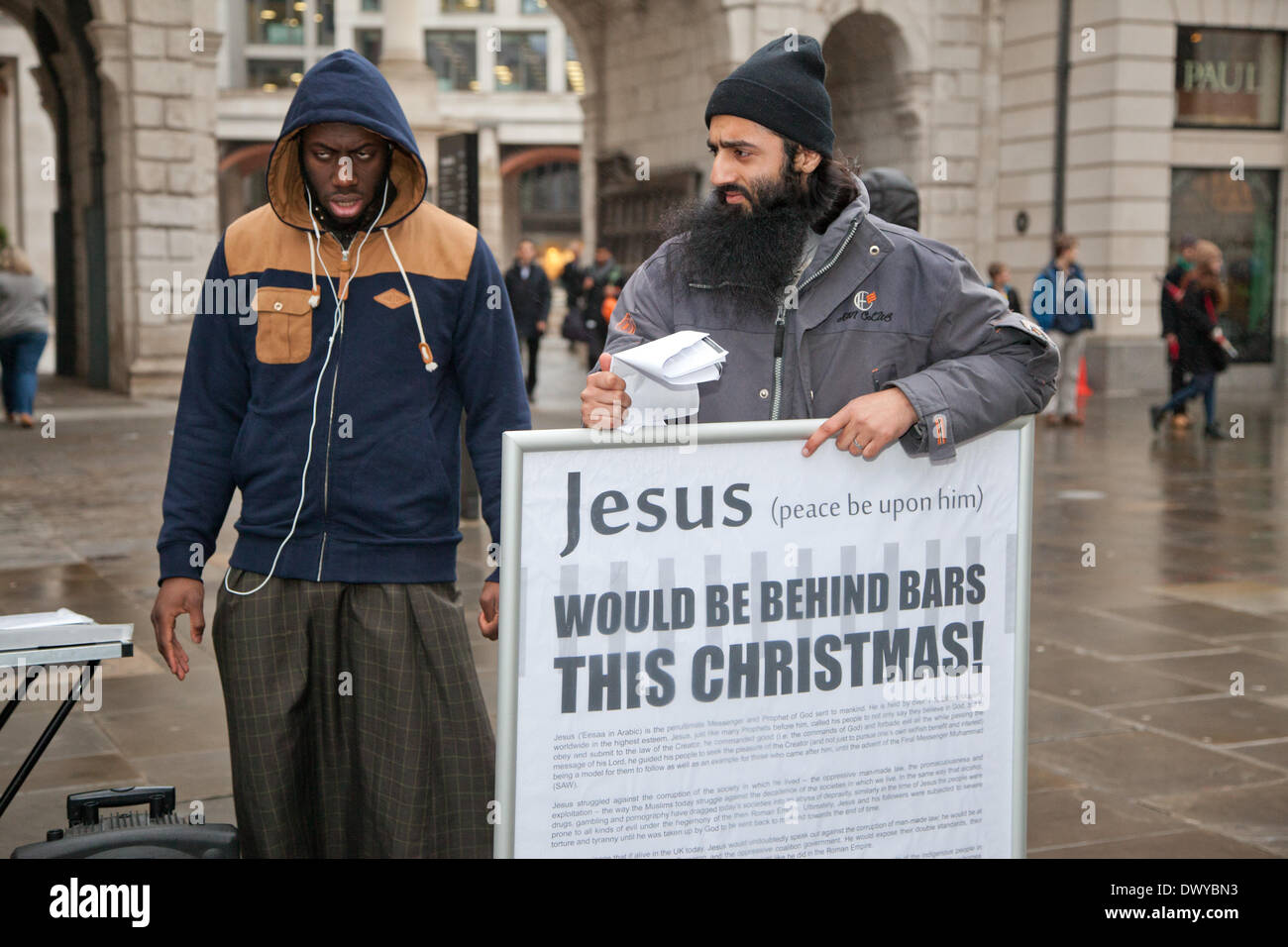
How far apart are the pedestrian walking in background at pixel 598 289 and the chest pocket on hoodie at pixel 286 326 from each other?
56.9ft

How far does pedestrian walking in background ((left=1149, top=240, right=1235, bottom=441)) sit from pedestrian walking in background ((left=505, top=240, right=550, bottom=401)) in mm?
7643

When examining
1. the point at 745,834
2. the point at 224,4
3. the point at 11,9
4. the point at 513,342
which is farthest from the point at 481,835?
the point at 224,4

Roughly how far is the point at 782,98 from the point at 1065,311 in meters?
14.6

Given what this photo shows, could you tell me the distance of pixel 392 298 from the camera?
317 centimetres

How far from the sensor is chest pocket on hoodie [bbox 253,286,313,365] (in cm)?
313

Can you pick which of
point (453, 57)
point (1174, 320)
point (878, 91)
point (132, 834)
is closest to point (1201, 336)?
point (1174, 320)

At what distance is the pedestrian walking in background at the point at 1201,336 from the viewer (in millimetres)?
15227

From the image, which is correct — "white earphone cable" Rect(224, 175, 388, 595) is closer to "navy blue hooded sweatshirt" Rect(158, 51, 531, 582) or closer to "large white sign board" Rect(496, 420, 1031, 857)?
"navy blue hooded sweatshirt" Rect(158, 51, 531, 582)

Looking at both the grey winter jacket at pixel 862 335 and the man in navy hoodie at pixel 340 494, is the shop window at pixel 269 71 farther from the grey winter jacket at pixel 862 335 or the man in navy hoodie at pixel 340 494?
the grey winter jacket at pixel 862 335

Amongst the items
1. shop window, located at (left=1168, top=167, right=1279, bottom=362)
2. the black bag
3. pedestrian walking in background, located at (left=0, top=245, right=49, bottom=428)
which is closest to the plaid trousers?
the black bag

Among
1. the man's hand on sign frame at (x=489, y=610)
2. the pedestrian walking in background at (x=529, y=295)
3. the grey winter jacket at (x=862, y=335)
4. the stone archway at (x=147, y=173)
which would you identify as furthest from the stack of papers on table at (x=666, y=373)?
the pedestrian walking in background at (x=529, y=295)

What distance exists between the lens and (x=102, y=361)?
2011 centimetres

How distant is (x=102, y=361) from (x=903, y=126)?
1138 cm

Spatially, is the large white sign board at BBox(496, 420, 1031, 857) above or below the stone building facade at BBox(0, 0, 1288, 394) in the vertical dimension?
below
